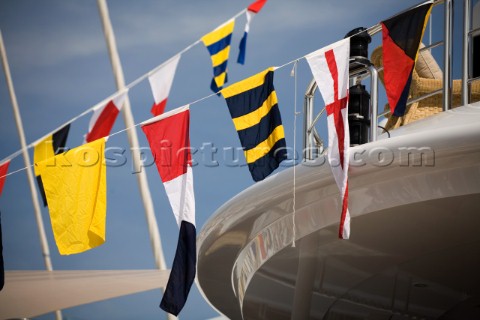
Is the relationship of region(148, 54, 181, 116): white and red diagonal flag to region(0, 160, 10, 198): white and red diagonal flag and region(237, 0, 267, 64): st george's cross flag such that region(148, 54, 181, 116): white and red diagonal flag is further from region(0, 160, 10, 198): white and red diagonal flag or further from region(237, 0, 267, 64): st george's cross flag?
region(237, 0, 267, 64): st george's cross flag

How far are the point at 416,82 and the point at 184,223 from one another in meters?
2.14

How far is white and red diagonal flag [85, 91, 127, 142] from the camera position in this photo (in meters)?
4.27

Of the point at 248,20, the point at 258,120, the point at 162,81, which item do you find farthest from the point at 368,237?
the point at 248,20

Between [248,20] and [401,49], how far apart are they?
1.62 m

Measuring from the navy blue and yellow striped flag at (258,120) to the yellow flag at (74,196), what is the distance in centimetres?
78

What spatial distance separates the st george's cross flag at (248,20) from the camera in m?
5.42

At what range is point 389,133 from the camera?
13.9ft

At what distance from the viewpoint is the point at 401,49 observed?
13.5 feet

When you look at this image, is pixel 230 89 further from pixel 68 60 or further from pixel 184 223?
pixel 68 60

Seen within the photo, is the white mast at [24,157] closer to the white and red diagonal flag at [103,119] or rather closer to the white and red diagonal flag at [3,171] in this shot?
the white and red diagonal flag at [3,171]

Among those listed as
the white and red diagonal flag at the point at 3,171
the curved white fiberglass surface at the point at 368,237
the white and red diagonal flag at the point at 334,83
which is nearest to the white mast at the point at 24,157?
the curved white fiberglass surface at the point at 368,237

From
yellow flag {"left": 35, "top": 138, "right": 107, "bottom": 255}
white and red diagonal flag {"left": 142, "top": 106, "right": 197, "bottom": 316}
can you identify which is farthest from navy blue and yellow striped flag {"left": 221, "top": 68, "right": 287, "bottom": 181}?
yellow flag {"left": 35, "top": 138, "right": 107, "bottom": 255}

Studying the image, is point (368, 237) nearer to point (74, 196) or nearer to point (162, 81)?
point (162, 81)

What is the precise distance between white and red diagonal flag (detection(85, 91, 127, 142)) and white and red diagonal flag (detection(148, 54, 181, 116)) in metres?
0.27
